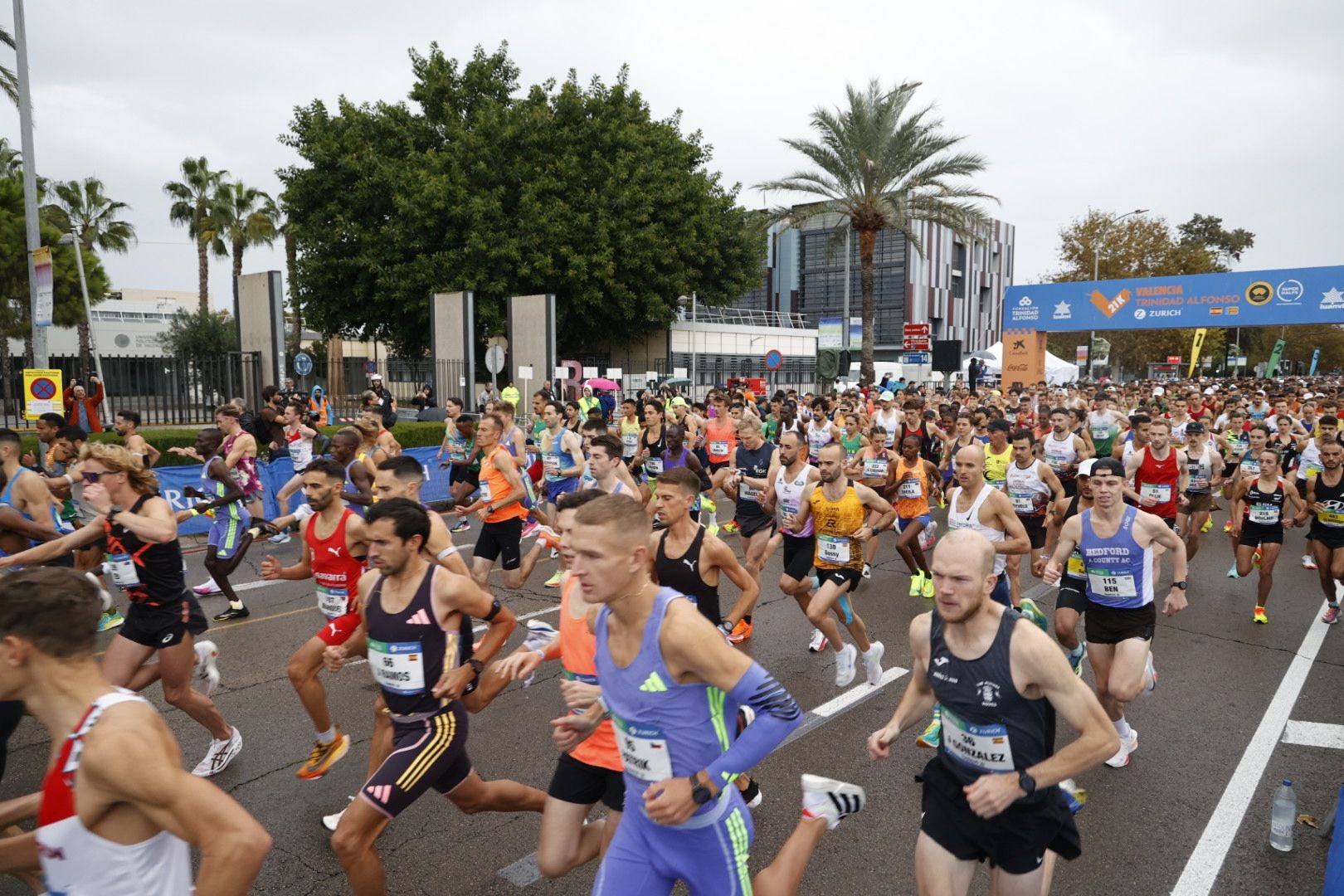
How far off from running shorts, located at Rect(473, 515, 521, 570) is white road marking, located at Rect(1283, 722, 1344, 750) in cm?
613

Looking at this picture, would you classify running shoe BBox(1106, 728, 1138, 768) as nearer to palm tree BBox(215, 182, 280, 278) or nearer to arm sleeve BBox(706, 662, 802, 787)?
arm sleeve BBox(706, 662, 802, 787)

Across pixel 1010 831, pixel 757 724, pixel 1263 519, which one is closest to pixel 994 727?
pixel 1010 831

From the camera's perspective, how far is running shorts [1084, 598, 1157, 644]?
17.5ft

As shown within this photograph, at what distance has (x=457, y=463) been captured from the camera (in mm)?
12297

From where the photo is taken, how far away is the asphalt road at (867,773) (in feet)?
13.4

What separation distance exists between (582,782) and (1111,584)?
142 inches

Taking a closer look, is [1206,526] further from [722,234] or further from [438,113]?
[438,113]


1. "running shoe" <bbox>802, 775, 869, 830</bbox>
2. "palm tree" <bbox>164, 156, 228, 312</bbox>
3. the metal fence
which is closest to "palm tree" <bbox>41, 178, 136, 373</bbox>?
"palm tree" <bbox>164, 156, 228, 312</bbox>

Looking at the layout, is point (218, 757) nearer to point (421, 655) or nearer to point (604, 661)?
point (421, 655)

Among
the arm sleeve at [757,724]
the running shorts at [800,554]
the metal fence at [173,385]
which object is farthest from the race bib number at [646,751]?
the metal fence at [173,385]

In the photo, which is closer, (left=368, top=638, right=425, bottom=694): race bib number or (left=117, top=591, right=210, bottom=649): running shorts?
(left=368, top=638, right=425, bottom=694): race bib number

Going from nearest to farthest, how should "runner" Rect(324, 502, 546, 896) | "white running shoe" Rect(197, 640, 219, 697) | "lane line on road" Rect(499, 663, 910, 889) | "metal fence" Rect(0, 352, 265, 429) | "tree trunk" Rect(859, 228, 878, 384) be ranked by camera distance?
"runner" Rect(324, 502, 546, 896), "white running shoe" Rect(197, 640, 219, 697), "lane line on road" Rect(499, 663, 910, 889), "metal fence" Rect(0, 352, 265, 429), "tree trunk" Rect(859, 228, 878, 384)

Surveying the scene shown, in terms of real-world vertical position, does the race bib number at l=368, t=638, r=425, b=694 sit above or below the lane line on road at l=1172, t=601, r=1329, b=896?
above

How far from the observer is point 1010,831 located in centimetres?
297
